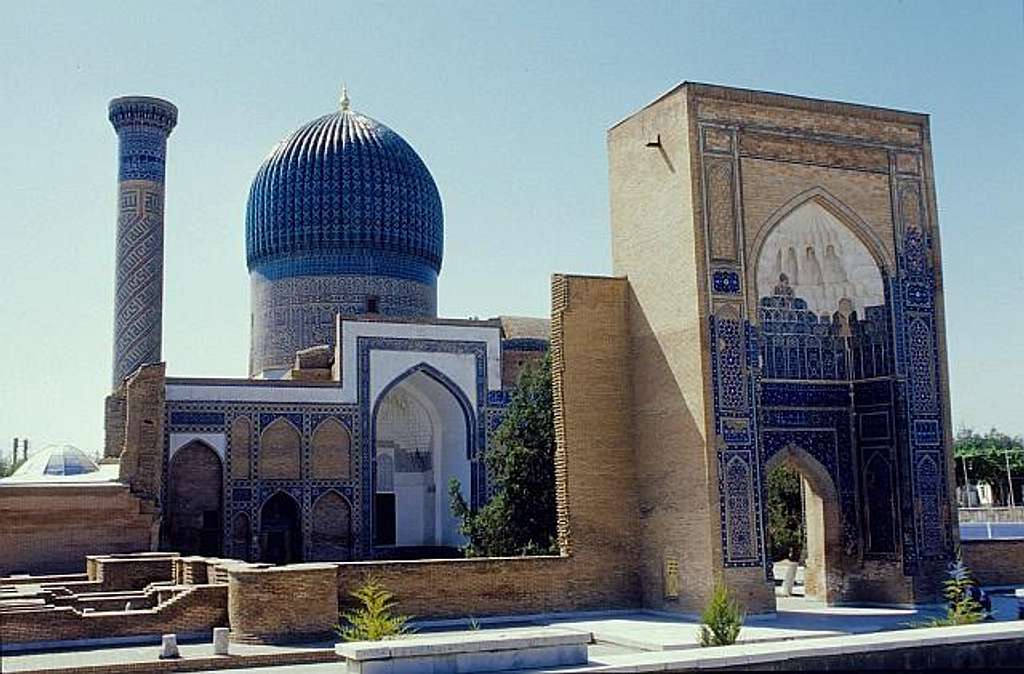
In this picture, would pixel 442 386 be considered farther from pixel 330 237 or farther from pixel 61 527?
pixel 61 527

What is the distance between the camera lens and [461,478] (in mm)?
20828

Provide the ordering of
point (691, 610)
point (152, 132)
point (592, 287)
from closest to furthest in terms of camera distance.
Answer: point (691, 610)
point (592, 287)
point (152, 132)

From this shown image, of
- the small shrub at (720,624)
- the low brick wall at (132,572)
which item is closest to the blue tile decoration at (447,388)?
the low brick wall at (132,572)

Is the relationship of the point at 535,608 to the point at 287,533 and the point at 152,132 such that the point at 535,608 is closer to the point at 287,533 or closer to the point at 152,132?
the point at 287,533

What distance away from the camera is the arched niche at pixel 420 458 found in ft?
68.1

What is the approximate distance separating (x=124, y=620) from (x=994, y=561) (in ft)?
30.3

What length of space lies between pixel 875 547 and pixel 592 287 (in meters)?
4.02

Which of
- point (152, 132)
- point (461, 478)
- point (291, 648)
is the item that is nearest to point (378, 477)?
point (461, 478)

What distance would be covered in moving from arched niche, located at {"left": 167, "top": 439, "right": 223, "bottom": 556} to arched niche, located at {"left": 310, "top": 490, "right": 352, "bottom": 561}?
1.59 meters

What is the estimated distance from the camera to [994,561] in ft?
43.5

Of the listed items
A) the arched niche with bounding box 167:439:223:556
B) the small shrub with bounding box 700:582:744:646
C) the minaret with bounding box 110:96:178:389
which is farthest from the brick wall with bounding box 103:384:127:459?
the small shrub with bounding box 700:582:744:646

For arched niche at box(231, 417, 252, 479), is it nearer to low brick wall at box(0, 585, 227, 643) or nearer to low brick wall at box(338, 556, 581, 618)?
low brick wall at box(338, 556, 581, 618)

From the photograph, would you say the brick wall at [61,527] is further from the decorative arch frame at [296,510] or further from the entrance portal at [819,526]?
the entrance portal at [819,526]

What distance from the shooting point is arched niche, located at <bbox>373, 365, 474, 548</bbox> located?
20.8m
